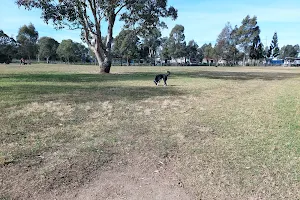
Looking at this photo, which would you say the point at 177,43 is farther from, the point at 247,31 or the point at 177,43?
the point at 247,31

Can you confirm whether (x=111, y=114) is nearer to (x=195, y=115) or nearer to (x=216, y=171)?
(x=195, y=115)

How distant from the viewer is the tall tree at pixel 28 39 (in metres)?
79.9

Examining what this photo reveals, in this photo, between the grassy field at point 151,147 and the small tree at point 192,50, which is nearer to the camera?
the grassy field at point 151,147

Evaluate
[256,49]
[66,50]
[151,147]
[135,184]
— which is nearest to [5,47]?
[66,50]

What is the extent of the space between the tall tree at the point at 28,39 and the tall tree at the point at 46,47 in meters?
6.45

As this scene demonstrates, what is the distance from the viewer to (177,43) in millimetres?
91625

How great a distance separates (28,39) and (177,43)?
4618 cm

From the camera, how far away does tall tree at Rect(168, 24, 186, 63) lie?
3565 inches

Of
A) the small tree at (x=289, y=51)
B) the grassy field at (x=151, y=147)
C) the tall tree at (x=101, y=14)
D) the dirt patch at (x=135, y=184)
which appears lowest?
the dirt patch at (x=135, y=184)

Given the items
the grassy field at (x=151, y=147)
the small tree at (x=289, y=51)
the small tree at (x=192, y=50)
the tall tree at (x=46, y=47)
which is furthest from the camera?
the small tree at (x=289, y=51)

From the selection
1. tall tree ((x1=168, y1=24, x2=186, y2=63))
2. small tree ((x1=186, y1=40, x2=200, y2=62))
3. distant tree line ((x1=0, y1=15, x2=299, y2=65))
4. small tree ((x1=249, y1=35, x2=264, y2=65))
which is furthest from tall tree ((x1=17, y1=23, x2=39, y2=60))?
small tree ((x1=249, y1=35, x2=264, y2=65))

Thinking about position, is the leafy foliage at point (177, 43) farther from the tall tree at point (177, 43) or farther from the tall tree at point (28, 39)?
the tall tree at point (28, 39)

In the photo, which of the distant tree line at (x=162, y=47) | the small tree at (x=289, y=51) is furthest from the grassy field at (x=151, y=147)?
the small tree at (x=289, y=51)

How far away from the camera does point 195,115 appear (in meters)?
7.55
